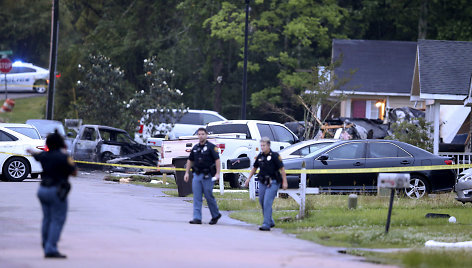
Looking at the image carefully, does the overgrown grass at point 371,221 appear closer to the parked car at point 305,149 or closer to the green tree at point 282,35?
the parked car at point 305,149

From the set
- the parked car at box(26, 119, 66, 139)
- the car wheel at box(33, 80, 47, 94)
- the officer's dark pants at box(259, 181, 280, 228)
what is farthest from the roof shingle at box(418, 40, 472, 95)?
the car wheel at box(33, 80, 47, 94)

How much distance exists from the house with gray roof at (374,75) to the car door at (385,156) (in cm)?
1937

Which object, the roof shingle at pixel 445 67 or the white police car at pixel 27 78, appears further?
the white police car at pixel 27 78

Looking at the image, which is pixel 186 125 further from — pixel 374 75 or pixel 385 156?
pixel 385 156

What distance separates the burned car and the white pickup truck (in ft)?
16.2

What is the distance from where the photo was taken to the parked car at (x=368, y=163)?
2083cm

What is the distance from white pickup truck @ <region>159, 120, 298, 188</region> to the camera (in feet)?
79.8

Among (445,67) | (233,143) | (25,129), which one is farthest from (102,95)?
(445,67)

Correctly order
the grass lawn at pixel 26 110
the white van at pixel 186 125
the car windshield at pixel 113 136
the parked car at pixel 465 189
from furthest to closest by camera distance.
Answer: the grass lawn at pixel 26 110 → the white van at pixel 186 125 → the car windshield at pixel 113 136 → the parked car at pixel 465 189

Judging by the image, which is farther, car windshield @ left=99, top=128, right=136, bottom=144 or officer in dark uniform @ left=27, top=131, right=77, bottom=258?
car windshield @ left=99, top=128, right=136, bottom=144

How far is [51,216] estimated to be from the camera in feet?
34.8

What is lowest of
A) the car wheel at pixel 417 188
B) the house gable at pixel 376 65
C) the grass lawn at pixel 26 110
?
the car wheel at pixel 417 188

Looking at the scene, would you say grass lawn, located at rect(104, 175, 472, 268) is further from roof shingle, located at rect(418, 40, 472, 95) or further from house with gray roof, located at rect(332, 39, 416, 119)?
house with gray roof, located at rect(332, 39, 416, 119)

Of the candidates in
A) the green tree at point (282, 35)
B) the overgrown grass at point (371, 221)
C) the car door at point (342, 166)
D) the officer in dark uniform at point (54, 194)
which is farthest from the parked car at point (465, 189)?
the green tree at point (282, 35)
